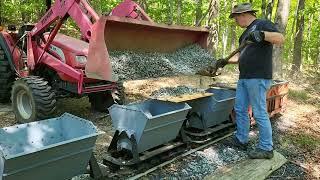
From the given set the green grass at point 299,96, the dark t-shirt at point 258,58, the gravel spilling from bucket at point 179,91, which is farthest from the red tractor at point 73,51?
the green grass at point 299,96

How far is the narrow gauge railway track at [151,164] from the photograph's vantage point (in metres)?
4.80

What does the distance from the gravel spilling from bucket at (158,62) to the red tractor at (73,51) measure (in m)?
0.16

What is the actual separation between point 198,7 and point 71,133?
16.7 m

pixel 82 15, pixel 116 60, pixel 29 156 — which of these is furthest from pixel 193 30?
pixel 29 156

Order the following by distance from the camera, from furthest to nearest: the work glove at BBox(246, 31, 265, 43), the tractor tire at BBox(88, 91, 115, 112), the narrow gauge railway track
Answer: the tractor tire at BBox(88, 91, 115, 112)
the work glove at BBox(246, 31, 265, 43)
the narrow gauge railway track

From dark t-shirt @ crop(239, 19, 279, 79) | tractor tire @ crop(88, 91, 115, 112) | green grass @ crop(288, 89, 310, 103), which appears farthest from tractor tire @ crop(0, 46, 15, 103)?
green grass @ crop(288, 89, 310, 103)

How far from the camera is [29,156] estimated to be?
11.1ft

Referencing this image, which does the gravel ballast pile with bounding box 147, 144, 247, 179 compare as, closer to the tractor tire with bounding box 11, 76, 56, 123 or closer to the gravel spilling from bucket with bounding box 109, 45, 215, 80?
the gravel spilling from bucket with bounding box 109, 45, 215, 80

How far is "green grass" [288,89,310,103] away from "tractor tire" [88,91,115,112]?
16.9 ft

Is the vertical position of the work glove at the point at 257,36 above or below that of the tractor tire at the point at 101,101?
above

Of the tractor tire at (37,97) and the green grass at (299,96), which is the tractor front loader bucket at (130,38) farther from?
the green grass at (299,96)

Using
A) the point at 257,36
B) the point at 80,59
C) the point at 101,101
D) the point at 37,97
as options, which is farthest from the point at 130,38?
the point at 257,36

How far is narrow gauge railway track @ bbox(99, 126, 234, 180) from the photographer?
15.8 ft

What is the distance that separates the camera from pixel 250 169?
5.29m
